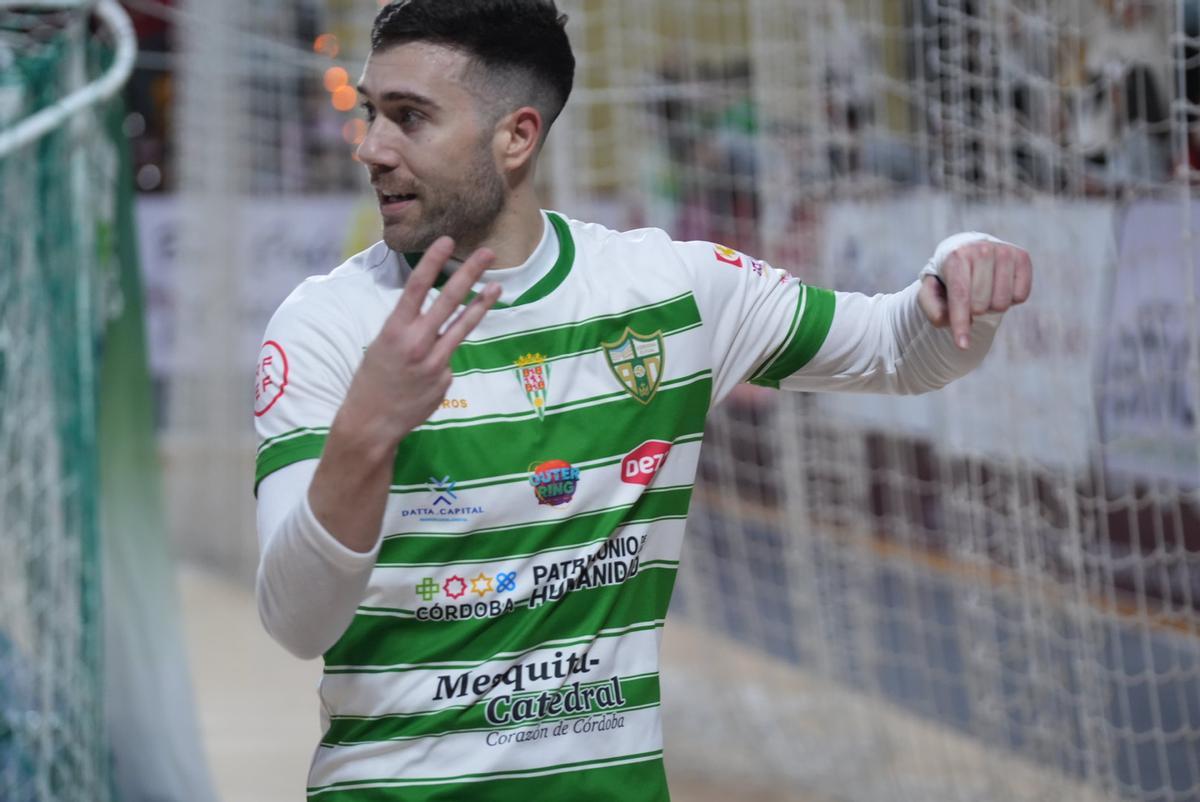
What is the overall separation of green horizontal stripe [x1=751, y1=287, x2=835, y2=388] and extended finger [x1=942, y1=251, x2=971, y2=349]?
0.28 metres

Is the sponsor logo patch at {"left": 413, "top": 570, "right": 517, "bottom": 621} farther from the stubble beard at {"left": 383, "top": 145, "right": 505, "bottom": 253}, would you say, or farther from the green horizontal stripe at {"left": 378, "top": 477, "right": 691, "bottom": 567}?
the stubble beard at {"left": 383, "top": 145, "right": 505, "bottom": 253}

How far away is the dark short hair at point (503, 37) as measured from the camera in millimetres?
1814

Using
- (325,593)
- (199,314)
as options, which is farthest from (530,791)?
(199,314)

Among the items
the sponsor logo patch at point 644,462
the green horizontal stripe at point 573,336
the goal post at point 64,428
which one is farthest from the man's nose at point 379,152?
the goal post at point 64,428

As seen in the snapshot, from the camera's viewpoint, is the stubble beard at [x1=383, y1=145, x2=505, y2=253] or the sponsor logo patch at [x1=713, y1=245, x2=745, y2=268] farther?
the sponsor logo patch at [x1=713, y1=245, x2=745, y2=268]

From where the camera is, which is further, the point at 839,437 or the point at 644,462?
the point at 839,437

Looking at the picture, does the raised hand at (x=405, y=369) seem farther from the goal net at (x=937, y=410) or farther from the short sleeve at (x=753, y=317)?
the goal net at (x=937, y=410)

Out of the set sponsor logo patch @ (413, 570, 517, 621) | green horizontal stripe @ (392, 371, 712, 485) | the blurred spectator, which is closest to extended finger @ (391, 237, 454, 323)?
green horizontal stripe @ (392, 371, 712, 485)

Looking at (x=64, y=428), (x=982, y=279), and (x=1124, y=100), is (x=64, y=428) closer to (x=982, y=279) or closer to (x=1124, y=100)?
(x=982, y=279)

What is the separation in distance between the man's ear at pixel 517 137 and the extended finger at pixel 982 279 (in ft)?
1.80

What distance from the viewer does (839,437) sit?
17.5 feet

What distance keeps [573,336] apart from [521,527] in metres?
0.25

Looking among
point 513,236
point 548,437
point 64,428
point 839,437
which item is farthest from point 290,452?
point 839,437

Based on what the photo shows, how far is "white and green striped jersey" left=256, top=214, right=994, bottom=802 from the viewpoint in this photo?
176cm
